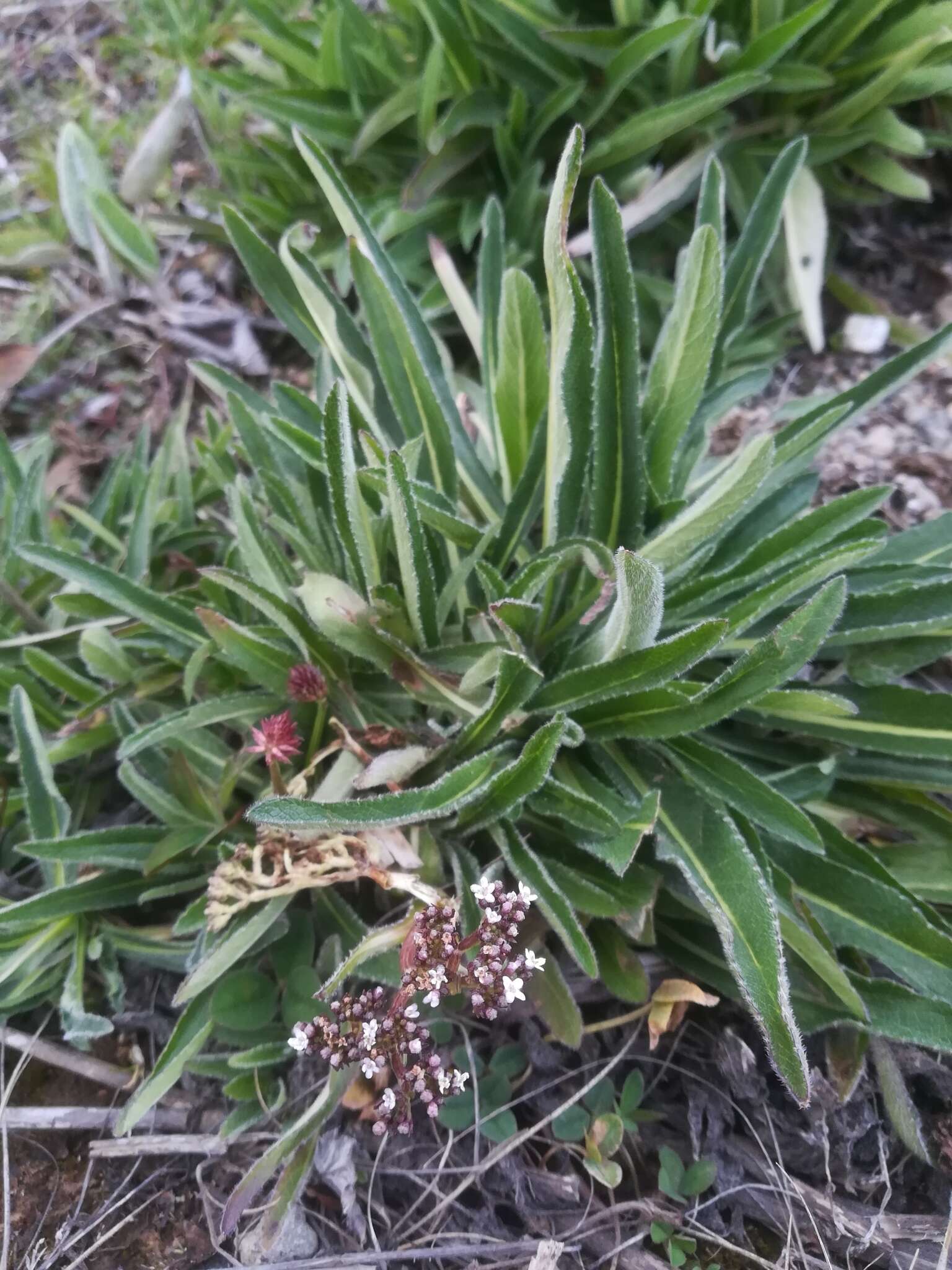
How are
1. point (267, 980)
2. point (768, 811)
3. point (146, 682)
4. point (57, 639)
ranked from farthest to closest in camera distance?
point (57, 639), point (146, 682), point (267, 980), point (768, 811)

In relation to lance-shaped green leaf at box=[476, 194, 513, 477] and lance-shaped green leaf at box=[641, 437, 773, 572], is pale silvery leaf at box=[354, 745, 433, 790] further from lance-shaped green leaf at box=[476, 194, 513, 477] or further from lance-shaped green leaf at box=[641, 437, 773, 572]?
lance-shaped green leaf at box=[476, 194, 513, 477]

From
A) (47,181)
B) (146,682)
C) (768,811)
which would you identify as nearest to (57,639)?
(146,682)

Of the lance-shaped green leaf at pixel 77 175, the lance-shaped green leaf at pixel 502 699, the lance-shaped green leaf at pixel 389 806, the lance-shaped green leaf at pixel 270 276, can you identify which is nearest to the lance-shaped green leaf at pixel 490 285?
the lance-shaped green leaf at pixel 270 276

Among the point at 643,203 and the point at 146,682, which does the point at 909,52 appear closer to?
the point at 643,203

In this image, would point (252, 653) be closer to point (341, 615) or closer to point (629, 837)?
point (341, 615)

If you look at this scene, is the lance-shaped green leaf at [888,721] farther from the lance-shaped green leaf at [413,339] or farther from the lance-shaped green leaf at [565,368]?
the lance-shaped green leaf at [413,339]

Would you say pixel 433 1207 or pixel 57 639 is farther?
pixel 57 639

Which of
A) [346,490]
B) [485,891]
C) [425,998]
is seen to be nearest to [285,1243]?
[425,998]
